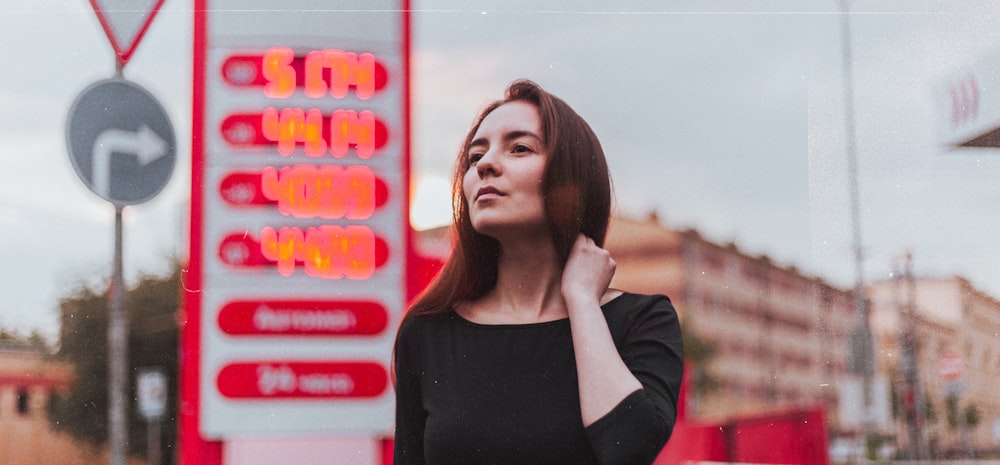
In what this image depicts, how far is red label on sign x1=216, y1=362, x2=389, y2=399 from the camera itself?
6.17 ft

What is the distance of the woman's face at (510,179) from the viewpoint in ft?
3.10

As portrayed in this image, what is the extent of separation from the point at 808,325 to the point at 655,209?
33 cm

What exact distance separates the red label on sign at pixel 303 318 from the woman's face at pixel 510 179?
37.7 inches

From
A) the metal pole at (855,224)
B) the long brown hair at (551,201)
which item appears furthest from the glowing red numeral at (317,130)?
the metal pole at (855,224)

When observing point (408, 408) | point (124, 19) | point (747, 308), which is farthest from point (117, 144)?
point (747, 308)

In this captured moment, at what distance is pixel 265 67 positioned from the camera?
5.80ft

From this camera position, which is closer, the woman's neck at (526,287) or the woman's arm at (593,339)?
the woman's arm at (593,339)

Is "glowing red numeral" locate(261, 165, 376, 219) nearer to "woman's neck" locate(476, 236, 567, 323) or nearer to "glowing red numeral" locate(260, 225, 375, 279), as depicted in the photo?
"glowing red numeral" locate(260, 225, 375, 279)

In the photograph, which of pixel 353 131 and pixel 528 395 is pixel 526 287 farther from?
pixel 353 131

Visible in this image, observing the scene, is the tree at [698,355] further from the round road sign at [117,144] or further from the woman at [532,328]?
the round road sign at [117,144]

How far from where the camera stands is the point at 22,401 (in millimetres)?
1509

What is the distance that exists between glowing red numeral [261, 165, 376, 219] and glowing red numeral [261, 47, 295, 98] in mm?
179

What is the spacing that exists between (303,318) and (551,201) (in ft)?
3.63

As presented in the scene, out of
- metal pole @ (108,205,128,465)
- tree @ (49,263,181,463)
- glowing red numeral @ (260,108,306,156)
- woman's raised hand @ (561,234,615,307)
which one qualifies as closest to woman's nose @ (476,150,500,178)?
woman's raised hand @ (561,234,615,307)
